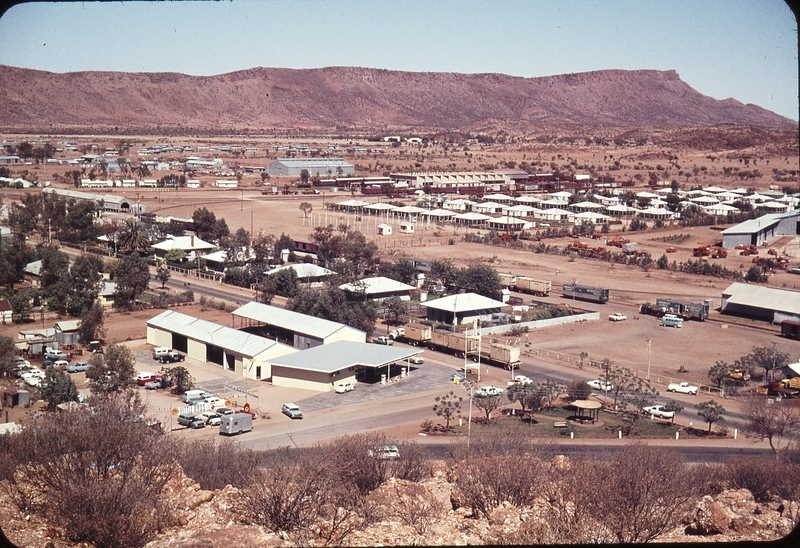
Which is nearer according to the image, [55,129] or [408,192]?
[408,192]

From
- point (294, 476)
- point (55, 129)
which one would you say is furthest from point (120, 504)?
point (55, 129)

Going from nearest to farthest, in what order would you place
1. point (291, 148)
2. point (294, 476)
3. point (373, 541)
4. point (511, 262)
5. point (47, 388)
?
1. point (373, 541)
2. point (294, 476)
3. point (47, 388)
4. point (511, 262)
5. point (291, 148)

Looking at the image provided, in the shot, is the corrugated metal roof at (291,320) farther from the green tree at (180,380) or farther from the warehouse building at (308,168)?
the warehouse building at (308,168)

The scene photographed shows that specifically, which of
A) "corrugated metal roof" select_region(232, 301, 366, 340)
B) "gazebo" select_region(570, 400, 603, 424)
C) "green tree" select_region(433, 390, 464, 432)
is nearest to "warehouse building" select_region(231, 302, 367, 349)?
"corrugated metal roof" select_region(232, 301, 366, 340)

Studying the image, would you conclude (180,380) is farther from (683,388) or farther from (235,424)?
(683,388)

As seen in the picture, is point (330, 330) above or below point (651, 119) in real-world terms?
below

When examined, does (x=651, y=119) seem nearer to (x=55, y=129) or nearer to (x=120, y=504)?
(x=55, y=129)
